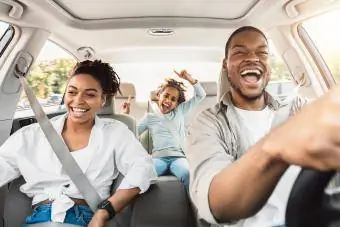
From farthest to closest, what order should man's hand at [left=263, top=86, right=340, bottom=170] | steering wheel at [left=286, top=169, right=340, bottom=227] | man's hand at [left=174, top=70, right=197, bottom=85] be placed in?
man's hand at [left=174, top=70, right=197, bottom=85]
steering wheel at [left=286, top=169, right=340, bottom=227]
man's hand at [left=263, top=86, right=340, bottom=170]

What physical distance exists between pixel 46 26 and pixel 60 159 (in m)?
0.90

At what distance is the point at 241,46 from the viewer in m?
2.01

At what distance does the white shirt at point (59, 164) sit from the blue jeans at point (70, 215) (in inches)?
0.9

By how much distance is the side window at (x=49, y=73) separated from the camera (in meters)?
2.89

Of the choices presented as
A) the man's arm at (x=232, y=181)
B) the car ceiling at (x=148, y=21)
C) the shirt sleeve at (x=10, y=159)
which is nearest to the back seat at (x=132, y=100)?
the car ceiling at (x=148, y=21)

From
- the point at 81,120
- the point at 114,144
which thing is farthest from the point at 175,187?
the point at 81,120

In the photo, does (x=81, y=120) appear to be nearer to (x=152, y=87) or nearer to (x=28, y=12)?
(x=28, y=12)

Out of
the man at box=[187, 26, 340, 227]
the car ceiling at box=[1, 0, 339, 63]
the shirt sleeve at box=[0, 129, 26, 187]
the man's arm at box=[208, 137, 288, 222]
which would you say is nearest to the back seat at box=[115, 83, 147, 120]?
the car ceiling at box=[1, 0, 339, 63]

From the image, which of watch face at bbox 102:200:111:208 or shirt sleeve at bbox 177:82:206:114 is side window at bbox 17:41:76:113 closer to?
shirt sleeve at bbox 177:82:206:114

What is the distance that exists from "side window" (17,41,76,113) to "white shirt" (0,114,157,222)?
68cm

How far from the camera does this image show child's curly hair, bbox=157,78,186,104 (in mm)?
3684

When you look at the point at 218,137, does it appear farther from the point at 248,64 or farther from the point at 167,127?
the point at 167,127

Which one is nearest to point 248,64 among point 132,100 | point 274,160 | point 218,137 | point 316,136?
point 218,137

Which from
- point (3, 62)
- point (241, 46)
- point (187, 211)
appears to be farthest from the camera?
point (3, 62)
